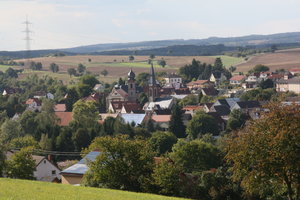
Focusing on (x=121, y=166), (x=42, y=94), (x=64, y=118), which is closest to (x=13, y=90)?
(x=42, y=94)

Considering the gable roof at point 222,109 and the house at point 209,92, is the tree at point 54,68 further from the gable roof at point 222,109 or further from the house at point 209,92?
the gable roof at point 222,109

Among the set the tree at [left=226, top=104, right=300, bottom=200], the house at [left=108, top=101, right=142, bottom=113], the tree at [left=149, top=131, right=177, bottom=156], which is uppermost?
the tree at [left=226, top=104, right=300, bottom=200]

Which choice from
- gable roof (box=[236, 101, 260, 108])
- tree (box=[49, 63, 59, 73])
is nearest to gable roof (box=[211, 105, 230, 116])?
gable roof (box=[236, 101, 260, 108])

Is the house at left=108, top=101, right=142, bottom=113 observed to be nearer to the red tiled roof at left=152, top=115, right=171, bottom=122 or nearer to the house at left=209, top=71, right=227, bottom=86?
the red tiled roof at left=152, top=115, right=171, bottom=122

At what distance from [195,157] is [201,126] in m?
25.2

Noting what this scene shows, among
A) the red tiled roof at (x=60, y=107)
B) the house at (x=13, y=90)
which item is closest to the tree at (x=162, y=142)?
the red tiled roof at (x=60, y=107)

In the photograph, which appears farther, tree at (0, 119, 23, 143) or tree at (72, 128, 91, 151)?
tree at (0, 119, 23, 143)

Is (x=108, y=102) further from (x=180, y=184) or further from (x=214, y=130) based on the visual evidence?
(x=180, y=184)

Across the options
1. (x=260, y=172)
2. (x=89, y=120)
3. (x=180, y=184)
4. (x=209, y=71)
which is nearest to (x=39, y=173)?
(x=180, y=184)

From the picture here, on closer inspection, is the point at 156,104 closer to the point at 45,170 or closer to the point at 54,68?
the point at 45,170

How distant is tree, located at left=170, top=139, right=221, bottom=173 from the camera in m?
44.7

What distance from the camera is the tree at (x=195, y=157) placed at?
44688mm

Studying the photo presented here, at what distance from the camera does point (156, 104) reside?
9494 centimetres

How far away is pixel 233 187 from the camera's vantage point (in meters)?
32.2
